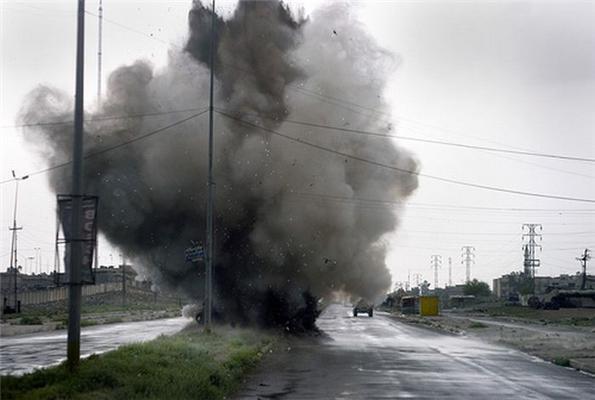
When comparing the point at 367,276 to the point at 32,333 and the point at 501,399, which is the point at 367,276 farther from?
the point at 501,399

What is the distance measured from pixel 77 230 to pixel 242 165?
29.0 m

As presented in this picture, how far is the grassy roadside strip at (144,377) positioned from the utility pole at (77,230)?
0.51 metres

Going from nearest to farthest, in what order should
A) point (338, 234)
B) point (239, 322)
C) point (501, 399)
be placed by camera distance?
point (501, 399), point (239, 322), point (338, 234)

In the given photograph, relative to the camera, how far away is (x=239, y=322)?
140ft

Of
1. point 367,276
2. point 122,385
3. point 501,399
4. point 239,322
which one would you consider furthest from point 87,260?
point 367,276

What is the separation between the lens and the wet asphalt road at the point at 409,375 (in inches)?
703

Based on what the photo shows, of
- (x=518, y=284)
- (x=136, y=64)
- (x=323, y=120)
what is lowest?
(x=518, y=284)

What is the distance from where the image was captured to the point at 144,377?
15719mm

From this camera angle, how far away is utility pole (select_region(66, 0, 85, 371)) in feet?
48.5

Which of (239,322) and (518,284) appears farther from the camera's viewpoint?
(518,284)

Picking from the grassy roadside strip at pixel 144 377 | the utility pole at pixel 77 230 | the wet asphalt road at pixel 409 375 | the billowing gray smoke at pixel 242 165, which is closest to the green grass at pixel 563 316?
the billowing gray smoke at pixel 242 165

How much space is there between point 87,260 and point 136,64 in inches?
1341

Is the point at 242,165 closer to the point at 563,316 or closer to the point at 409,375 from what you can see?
the point at 409,375

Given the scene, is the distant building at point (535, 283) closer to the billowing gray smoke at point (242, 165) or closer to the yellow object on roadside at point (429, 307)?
Result: the yellow object on roadside at point (429, 307)
